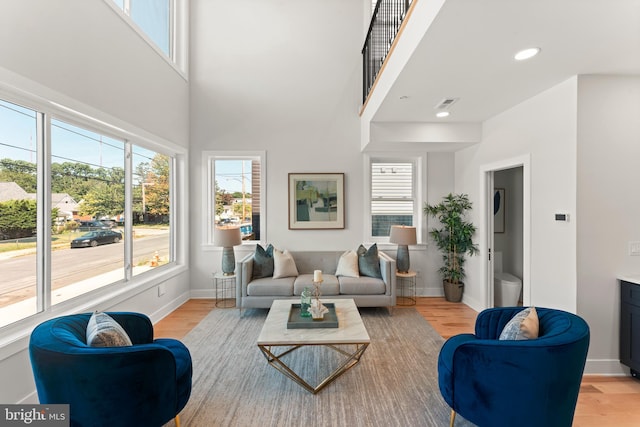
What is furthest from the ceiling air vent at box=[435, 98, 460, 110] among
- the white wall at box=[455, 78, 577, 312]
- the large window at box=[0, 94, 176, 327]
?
the large window at box=[0, 94, 176, 327]

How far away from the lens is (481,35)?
1918mm

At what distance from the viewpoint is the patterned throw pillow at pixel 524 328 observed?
181cm

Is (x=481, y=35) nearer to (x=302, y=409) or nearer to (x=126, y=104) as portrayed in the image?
(x=302, y=409)

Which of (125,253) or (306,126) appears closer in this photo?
(125,253)

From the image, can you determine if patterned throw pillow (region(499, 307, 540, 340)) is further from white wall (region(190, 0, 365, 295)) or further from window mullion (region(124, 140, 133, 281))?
window mullion (region(124, 140, 133, 281))

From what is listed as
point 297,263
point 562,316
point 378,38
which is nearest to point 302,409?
point 562,316

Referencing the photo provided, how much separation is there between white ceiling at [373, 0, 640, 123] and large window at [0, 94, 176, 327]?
3.00 metres

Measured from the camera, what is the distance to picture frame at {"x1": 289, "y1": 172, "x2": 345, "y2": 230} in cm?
477

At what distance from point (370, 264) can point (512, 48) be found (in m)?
2.85

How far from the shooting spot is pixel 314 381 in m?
2.44

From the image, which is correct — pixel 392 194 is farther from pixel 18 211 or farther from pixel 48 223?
pixel 18 211

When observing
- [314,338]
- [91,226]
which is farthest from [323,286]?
[91,226]

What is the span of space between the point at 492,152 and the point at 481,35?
2.24m

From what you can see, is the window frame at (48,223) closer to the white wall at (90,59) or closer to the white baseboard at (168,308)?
the white wall at (90,59)
